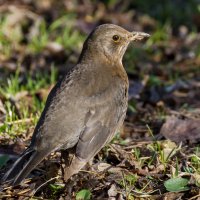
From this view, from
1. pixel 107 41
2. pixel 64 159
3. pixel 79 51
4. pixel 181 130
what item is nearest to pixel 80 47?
pixel 79 51

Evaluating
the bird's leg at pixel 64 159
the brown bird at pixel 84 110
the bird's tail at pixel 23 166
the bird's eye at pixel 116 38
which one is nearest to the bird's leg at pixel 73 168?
the brown bird at pixel 84 110

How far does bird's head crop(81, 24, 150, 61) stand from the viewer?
665 cm

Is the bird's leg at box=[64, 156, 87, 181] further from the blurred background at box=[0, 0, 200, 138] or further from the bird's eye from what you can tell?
the bird's eye

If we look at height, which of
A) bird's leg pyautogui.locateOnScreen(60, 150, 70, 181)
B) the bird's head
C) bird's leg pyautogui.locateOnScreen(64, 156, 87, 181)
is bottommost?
bird's leg pyautogui.locateOnScreen(60, 150, 70, 181)

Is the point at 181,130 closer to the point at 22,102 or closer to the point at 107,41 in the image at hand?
the point at 107,41

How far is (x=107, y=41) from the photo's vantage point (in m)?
6.71

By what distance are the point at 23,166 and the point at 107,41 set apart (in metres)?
1.88

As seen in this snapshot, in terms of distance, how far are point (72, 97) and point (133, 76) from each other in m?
3.68

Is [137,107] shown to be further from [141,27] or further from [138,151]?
[141,27]

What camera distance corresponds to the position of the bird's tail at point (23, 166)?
208 inches

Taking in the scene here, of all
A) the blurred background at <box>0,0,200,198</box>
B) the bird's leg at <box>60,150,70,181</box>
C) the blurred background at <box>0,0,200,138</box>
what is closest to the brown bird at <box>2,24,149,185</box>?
the bird's leg at <box>60,150,70,181</box>

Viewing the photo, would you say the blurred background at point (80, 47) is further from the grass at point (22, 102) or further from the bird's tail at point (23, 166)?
the bird's tail at point (23, 166)

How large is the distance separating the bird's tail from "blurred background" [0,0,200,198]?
97 cm

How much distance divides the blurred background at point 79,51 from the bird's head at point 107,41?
38.9 inches
